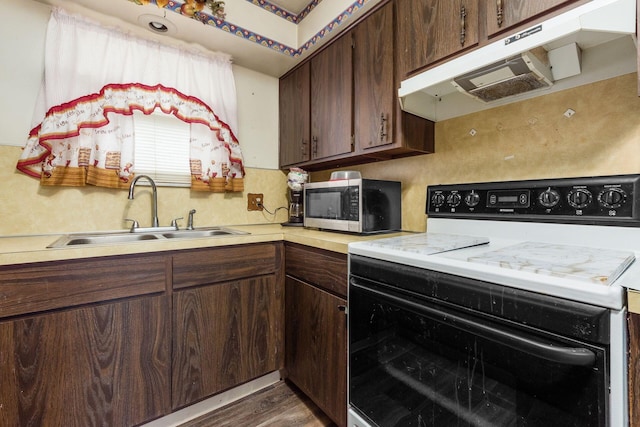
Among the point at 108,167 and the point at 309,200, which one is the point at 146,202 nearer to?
the point at 108,167

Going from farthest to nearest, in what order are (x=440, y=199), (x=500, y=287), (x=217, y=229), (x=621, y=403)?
1. (x=217, y=229)
2. (x=440, y=199)
3. (x=500, y=287)
4. (x=621, y=403)

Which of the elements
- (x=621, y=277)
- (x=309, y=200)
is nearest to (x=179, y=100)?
(x=309, y=200)

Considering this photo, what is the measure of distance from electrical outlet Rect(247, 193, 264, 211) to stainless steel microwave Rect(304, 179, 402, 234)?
0.60 meters

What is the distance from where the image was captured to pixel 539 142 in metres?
1.16

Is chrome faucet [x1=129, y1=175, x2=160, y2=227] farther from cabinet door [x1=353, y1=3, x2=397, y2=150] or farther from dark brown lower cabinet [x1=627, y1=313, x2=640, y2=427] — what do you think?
dark brown lower cabinet [x1=627, y1=313, x2=640, y2=427]

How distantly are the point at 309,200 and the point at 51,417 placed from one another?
144 centimetres

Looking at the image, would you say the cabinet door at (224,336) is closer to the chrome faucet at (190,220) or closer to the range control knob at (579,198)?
the chrome faucet at (190,220)

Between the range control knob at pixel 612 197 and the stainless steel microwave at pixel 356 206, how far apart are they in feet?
2.72

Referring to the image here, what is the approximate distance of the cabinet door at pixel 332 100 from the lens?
1.65m

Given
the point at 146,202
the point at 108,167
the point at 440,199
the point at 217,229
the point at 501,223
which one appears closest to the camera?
the point at 501,223

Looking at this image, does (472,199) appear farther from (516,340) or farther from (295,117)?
(295,117)

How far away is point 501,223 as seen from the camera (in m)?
1.21

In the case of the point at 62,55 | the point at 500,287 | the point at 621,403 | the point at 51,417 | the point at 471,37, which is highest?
the point at 62,55

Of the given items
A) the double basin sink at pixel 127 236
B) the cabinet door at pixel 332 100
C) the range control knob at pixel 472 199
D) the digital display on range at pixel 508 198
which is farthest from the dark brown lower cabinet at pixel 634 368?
the double basin sink at pixel 127 236
